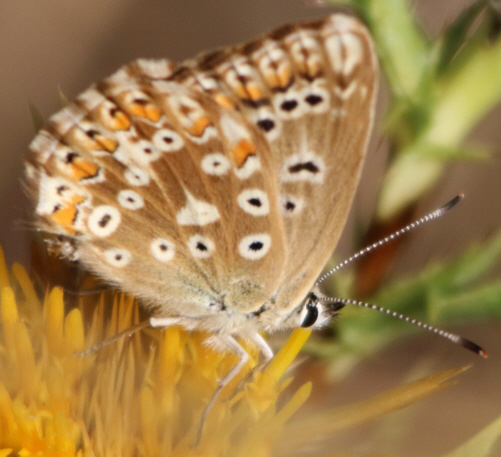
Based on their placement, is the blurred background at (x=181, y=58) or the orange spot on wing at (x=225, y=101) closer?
the orange spot on wing at (x=225, y=101)

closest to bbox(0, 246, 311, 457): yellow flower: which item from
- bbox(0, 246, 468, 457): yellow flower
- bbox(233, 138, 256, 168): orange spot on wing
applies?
bbox(0, 246, 468, 457): yellow flower

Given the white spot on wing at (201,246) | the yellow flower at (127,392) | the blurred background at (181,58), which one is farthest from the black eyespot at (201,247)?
the blurred background at (181,58)

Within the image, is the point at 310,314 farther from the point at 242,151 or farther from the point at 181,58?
the point at 181,58

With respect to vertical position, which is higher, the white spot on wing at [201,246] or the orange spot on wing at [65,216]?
the orange spot on wing at [65,216]

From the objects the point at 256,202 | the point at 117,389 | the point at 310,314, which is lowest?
the point at 117,389

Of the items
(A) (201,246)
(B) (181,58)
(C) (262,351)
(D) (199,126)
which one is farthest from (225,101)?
(B) (181,58)

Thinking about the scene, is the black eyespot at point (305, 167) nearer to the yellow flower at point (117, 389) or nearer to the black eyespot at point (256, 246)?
the black eyespot at point (256, 246)
